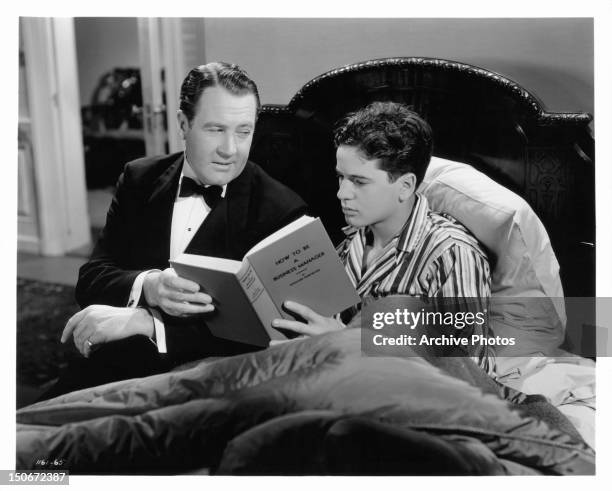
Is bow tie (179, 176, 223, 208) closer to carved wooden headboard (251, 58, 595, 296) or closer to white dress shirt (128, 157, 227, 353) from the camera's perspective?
white dress shirt (128, 157, 227, 353)

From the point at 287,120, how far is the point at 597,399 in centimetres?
95

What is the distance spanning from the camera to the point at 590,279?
1660 mm

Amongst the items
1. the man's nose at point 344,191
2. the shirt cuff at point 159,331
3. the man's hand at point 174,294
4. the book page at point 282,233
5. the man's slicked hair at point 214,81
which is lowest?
the shirt cuff at point 159,331

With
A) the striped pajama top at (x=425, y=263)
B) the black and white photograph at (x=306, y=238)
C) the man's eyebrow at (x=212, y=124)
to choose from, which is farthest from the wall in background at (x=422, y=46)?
the striped pajama top at (x=425, y=263)

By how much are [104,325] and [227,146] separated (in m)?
0.49

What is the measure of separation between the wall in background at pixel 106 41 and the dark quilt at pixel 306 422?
734mm

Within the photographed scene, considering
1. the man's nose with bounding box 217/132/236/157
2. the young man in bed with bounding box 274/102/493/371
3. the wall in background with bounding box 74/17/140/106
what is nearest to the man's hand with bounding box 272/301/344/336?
the young man in bed with bounding box 274/102/493/371

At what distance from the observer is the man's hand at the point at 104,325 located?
5.37 feet

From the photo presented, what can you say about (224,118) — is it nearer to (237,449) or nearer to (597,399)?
(237,449)

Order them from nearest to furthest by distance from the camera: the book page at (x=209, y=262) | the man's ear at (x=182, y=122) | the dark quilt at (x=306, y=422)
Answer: the dark quilt at (x=306, y=422)
the book page at (x=209, y=262)
the man's ear at (x=182, y=122)

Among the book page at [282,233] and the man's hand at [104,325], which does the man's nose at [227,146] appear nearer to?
the book page at [282,233]

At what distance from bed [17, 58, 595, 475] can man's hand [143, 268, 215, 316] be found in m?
0.13

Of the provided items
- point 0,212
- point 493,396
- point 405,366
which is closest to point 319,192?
point 405,366

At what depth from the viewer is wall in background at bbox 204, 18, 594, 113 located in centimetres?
164
